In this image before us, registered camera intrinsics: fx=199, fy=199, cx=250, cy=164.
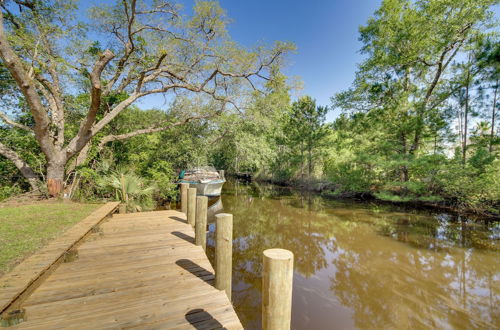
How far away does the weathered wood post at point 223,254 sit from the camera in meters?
2.54

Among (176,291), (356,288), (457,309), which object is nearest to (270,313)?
(176,291)

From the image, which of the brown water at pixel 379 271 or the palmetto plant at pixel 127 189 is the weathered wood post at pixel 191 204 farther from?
the palmetto plant at pixel 127 189

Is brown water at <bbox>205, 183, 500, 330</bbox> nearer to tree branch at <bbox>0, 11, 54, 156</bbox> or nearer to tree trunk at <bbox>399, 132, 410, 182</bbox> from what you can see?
tree trunk at <bbox>399, 132, 410, 182</bbox>

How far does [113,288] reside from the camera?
2.48m

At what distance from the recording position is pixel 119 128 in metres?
11.0

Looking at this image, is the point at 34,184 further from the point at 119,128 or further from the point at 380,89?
the point at 380,89

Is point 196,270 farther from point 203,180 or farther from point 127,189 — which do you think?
point 203,180

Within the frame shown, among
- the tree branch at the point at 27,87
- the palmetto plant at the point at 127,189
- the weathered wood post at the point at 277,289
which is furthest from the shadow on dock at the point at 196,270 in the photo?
the tree branch at the point at 27,87

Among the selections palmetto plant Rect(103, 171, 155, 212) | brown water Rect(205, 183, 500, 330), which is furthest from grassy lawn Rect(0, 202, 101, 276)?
brown water Rect(205, 183, 500, 330)

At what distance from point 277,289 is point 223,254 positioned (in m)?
1.25

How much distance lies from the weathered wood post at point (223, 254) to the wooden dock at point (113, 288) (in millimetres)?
137

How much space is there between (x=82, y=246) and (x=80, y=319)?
88.6 inches

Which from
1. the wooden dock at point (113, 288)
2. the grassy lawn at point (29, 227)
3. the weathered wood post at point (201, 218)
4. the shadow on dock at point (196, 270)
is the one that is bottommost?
the shadow on dock at point (196, 270)

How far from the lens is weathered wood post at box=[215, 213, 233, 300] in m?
2.54
